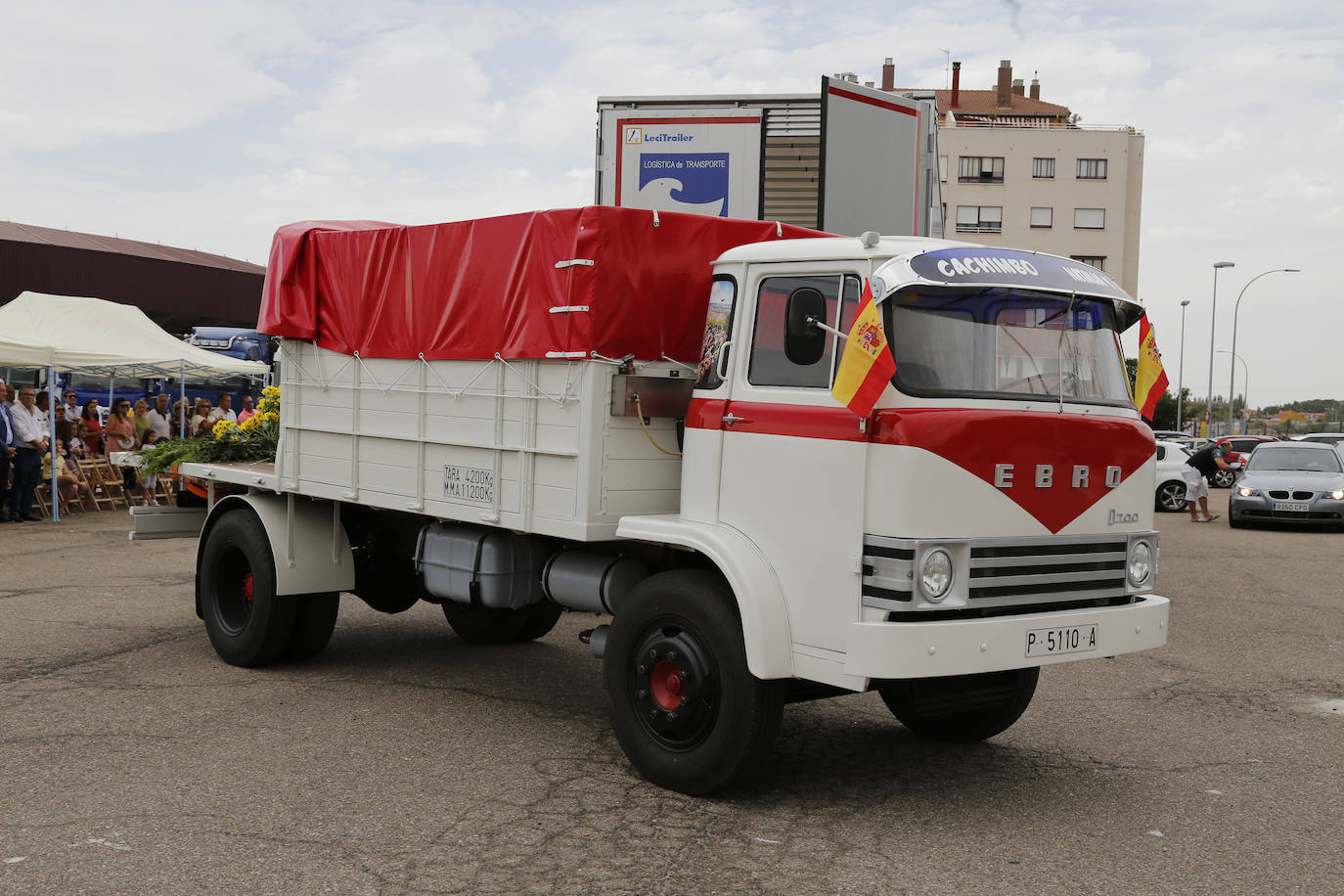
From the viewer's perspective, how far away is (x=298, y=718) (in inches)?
263

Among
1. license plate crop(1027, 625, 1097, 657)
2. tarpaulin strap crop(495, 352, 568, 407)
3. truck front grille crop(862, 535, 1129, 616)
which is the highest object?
tarpaulin strap crop(495, 352, 568, 407)

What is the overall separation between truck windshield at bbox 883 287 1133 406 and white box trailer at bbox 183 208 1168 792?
13 mm

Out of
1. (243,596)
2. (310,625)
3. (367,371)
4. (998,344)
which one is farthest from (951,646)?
(243,596)

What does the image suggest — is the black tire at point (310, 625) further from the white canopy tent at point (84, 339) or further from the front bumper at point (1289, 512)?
the front bumper at point (1289, 512)

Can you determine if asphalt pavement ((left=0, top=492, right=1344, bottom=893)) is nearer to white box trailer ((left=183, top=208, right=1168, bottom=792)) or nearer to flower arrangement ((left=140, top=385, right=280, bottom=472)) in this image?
white box trailer ((left=183, top=208, right=1168, bottom=792))

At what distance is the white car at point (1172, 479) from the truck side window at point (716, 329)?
68.5 ft

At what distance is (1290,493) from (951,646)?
59.4ft

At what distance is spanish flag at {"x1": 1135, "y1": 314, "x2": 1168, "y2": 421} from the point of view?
583 centimetres

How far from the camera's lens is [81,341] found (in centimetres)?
1823

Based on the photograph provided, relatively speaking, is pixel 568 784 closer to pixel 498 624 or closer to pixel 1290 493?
pixel 498 624

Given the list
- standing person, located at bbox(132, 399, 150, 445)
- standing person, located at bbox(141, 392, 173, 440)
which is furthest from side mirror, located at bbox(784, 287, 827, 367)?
standing person, located at bbox(141, 392, 173, 440)

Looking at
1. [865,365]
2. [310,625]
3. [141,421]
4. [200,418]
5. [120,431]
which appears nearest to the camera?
[865,365]

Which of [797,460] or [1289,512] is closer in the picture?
[797,460]

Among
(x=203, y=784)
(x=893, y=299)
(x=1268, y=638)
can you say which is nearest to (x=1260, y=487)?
(x=1268, y=638)
